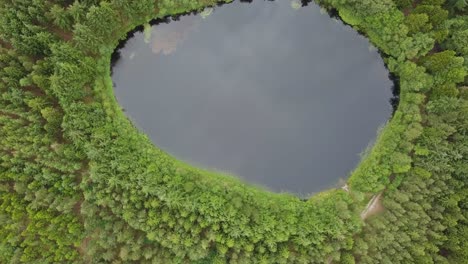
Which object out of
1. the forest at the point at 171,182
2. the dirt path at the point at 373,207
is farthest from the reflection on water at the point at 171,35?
the dirt path at the point at 373,207

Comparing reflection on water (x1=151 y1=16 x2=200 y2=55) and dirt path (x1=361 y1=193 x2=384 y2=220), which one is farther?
reflection on water (x1=151 y1=16 x2=200 y2=55)

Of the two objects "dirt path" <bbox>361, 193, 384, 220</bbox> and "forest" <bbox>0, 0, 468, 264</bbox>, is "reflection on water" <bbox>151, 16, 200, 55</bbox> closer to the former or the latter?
"forest" <bbox>0, 0, 468, 264</bbox>

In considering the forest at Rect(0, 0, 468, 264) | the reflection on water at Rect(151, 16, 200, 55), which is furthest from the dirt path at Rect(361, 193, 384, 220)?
the reflection on water at Rect(151, 16, 200, 55)

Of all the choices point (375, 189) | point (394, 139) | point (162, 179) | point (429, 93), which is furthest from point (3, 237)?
point (429, 93)

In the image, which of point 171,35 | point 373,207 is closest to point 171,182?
point 171,35

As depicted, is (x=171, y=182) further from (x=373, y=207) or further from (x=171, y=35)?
(x=373, y=207)

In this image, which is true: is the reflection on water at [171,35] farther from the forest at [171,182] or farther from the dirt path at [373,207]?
the dirt path at [373,207]

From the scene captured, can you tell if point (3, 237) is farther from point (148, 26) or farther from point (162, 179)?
point (148, 26)
